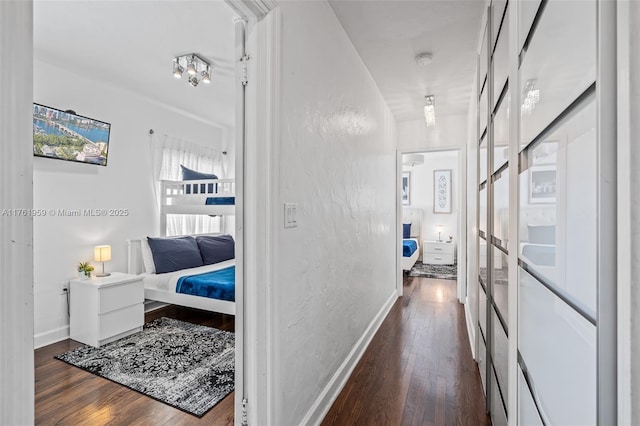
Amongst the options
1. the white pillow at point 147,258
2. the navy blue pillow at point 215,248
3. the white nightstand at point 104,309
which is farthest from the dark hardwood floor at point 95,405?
the navy blue pillow at point 215,248

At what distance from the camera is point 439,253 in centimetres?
669

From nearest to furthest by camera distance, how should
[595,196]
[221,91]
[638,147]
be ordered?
[638,147]
[595,196]
[221,91]

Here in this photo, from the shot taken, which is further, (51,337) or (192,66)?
(51,337)

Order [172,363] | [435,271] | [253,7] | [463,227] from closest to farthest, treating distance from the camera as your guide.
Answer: [253,7] < [172,363] < [463,227] < [435,271]

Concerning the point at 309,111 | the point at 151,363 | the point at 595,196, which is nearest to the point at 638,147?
the point at 595,196

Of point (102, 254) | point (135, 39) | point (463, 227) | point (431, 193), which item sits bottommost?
point (102, 254)

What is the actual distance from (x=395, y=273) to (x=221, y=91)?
129 inches

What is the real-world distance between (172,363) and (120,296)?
0.97m

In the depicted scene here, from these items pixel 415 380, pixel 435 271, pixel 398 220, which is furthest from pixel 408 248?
pixel 415 380

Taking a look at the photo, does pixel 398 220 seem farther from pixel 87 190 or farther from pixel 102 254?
pixel 87 190

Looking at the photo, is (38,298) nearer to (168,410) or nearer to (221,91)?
(168,410)

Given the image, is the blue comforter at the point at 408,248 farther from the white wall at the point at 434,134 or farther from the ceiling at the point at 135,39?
the ceiling at the point at 135,39

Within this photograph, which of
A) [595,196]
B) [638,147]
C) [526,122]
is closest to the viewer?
[638,147]

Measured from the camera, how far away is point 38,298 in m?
2.86
